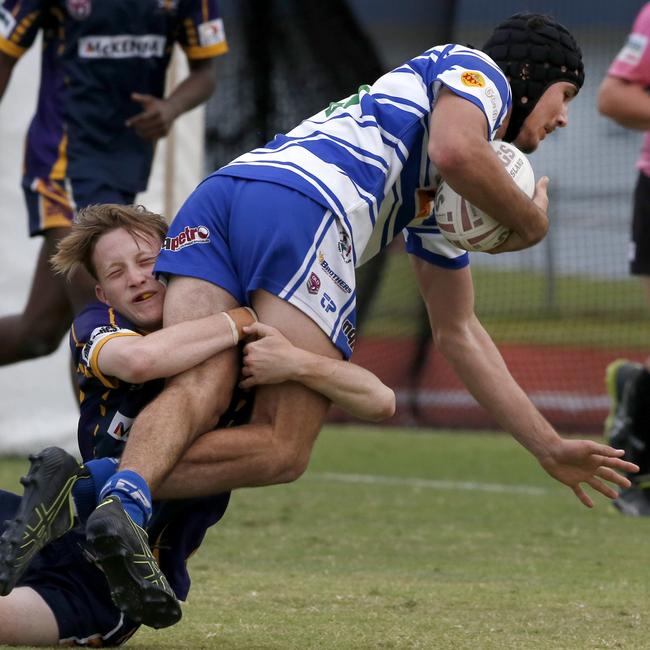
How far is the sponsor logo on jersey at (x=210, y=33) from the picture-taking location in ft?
22.2

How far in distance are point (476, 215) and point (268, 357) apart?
73 centimetres

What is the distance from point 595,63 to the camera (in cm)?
1653

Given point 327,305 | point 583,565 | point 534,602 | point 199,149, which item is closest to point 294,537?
point 583,565

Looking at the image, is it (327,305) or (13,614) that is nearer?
(13,614)

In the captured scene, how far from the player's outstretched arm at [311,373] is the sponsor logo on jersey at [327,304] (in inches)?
5.5

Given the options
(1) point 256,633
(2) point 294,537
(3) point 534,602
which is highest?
(1) point 256,633

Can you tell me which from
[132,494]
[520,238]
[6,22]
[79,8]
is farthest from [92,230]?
[6,22]

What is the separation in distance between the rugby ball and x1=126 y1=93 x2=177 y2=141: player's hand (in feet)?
8.41

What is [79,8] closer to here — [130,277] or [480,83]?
[130,277]

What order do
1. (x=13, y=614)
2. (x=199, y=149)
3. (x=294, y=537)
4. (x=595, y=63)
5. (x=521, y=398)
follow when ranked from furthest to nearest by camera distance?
(x=595, y=63) < (x=199, y=149) < (x=294, y=537) < (x=521, y=398) < (x=13, y=614)

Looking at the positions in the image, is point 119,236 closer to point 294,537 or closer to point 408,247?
point 408,247

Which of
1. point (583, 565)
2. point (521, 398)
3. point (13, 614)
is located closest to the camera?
point (13, 614)

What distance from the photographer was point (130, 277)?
4.06 metres

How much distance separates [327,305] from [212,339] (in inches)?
14.8
